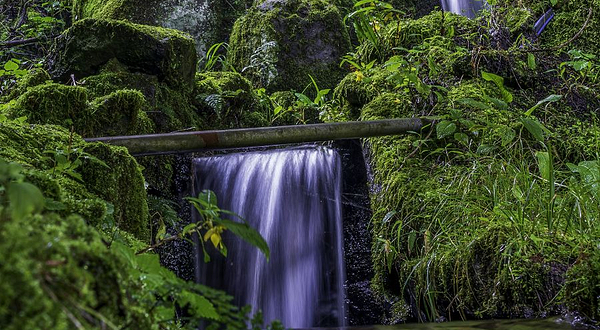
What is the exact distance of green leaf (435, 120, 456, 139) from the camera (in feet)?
12.4

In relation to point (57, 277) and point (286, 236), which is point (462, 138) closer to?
point (286, 236)

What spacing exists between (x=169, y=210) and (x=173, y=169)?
59 centimetres

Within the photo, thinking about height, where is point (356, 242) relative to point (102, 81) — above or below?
below

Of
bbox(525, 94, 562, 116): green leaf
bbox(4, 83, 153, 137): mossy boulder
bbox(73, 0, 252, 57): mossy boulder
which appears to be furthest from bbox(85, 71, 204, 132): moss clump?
bbox(525, 94, 562, 116): green leaf

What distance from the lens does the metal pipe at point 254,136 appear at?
3537 mm

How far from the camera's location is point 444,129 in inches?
149

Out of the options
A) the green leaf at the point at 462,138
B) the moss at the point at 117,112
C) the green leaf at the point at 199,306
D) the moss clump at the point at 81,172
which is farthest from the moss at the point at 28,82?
the green leaf at the point at 199,306

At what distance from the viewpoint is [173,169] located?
477 centimetres

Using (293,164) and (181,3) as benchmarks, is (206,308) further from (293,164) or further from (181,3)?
(181,3)

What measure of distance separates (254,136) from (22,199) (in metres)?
2.96

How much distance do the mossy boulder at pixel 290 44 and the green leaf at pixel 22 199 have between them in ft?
24.0

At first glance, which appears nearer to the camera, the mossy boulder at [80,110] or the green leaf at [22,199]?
the green leaf at [22,199]

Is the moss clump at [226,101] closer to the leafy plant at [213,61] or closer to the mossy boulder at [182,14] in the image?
the leafy plant at [213,61]

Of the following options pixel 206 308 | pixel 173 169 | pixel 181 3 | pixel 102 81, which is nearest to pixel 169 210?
pixel 173 169
